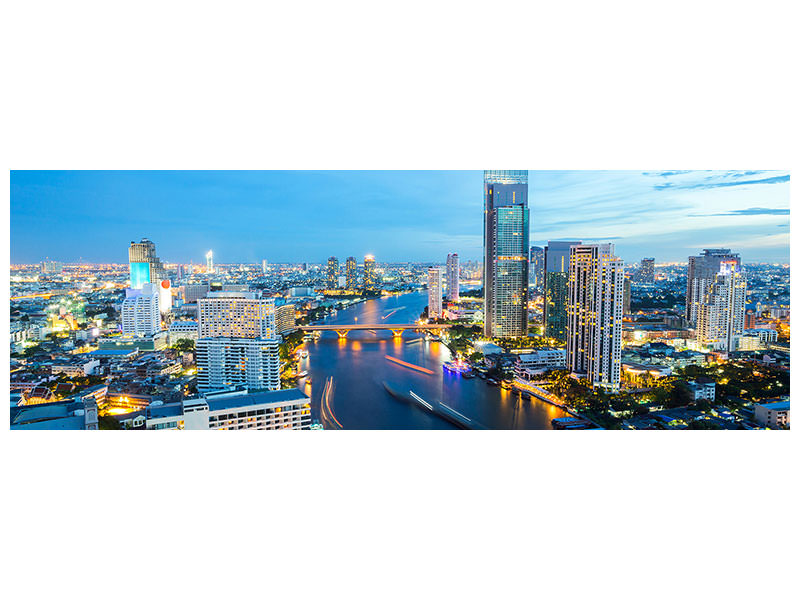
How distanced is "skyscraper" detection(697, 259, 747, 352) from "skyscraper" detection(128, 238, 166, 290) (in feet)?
15.5

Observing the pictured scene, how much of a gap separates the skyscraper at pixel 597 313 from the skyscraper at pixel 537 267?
164cm

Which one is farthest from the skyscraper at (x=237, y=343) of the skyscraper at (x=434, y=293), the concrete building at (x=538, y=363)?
the concrete building at (x=538, y=363)

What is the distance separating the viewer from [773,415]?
2.49m

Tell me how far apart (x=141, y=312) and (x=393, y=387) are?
2544mm

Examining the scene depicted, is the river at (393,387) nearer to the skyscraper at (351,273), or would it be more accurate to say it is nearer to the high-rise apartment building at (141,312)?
the skyscraper at (351,273)

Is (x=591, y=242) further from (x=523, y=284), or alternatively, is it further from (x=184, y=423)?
(x=184, y=423)

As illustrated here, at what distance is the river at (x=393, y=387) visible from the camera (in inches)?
114

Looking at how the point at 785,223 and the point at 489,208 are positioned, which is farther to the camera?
the point at 489,208

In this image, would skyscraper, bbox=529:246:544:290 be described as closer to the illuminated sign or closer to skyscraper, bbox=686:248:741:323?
skyscraper, bbox=686:248:741:323

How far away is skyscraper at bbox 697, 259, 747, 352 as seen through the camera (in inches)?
142
